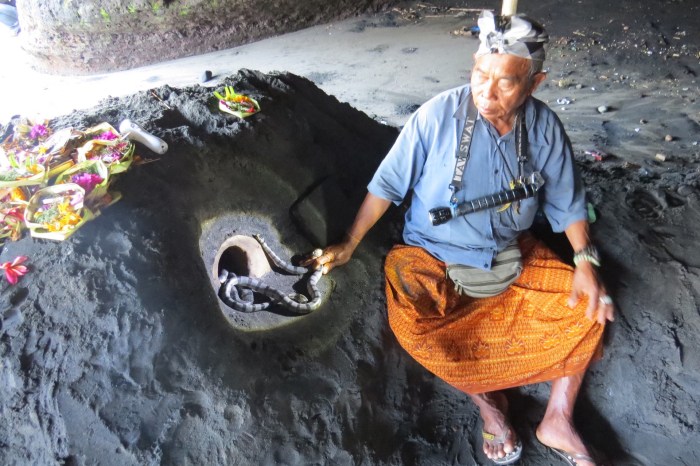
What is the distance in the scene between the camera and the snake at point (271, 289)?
2.05 m

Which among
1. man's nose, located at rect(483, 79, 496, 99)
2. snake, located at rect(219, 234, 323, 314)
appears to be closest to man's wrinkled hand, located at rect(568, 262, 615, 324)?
man's nose, located at rect(483, 79, 496, 99)

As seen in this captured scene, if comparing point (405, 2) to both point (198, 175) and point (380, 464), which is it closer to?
point (198, 175)

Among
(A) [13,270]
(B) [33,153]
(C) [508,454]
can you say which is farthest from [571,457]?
(B) [33,153]

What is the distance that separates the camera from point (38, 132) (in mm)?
1968

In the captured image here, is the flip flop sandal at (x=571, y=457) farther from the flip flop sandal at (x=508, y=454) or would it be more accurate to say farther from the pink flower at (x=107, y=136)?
the pink flower at (x=107, y=136)

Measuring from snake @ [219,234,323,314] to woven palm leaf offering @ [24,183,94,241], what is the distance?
629 millimetres

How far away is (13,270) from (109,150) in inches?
21.2

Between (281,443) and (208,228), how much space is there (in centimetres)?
90

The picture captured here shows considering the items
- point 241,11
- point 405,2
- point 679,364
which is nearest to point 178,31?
point 241,11

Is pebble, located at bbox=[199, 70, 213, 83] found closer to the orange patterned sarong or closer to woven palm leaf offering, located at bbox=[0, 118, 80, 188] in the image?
woven palm leaf offering, located at bbox=[0, 118, 80, 188]

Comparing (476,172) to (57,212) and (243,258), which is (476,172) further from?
(57,212)

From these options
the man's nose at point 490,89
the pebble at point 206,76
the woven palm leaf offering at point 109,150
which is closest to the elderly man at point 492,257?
the man's nose at point 490,89

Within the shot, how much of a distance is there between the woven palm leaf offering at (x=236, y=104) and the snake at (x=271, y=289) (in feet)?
1.94

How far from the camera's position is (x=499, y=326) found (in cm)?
206
